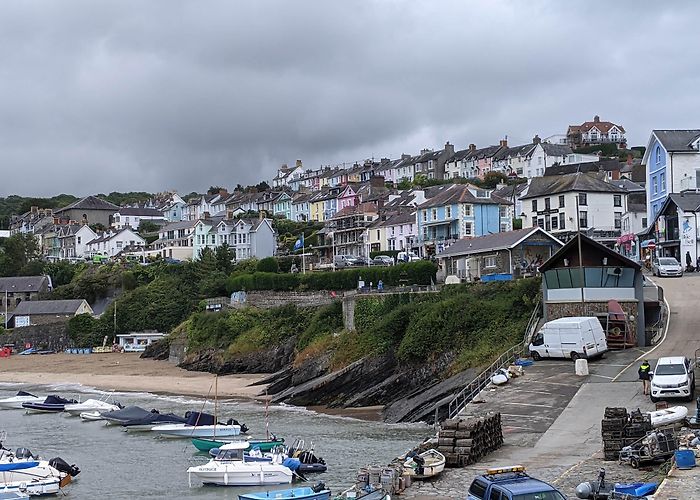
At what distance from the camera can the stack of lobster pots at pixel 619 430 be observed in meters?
25.6

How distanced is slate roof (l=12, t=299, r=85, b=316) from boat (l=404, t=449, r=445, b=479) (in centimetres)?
8714

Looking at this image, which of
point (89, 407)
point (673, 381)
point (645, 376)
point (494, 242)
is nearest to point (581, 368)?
point (645, 376)

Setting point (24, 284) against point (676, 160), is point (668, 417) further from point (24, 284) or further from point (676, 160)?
point (24, 284)

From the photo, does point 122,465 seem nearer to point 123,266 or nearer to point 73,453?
point 73,453

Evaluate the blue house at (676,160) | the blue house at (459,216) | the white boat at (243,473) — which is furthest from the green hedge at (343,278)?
the white boat at (243,473)

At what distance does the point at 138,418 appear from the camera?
1884 inches

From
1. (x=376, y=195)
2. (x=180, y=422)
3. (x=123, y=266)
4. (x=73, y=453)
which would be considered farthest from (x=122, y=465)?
(x=376, y=195)

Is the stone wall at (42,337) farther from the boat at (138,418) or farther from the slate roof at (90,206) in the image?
the slate roof at (90,206)

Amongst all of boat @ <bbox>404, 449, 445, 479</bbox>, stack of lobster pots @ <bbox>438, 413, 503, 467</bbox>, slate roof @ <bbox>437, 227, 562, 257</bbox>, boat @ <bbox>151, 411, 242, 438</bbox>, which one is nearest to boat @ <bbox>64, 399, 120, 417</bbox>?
boat @ <bbox>151, 411, 242, 438</bbox>

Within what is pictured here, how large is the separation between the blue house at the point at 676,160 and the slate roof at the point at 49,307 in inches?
2679

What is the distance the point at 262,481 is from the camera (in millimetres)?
31922

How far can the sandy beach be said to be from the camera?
6325 centimetres

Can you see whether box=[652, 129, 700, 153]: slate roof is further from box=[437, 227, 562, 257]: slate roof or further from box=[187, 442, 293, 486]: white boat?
box=[187, 442, 293, 486]: white boat

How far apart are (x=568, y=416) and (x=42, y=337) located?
8214 centimetres
